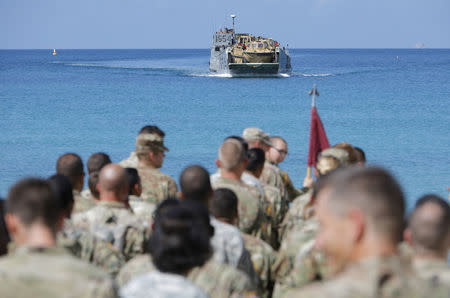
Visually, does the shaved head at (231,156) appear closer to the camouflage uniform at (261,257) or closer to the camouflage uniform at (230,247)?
the camouflage uniform at (261,257)

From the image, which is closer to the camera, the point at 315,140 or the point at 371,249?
the point at 371,249

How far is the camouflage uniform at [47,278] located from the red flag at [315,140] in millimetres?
4868

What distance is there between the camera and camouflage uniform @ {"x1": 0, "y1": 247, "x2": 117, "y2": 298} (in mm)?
2561

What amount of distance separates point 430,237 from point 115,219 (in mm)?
1958

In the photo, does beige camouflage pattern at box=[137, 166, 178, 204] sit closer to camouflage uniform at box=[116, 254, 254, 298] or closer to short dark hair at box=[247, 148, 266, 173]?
short dark hair at box=[247, 148, 266, 173]

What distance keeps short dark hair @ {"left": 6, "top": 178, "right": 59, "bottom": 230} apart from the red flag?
4.76 m

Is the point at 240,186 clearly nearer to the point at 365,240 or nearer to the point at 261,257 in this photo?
the point at 261,257

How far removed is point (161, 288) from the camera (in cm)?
287

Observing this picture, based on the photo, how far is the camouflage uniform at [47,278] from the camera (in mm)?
2561

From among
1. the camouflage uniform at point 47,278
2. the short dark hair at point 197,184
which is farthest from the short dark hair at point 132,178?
the camouflage uniform at point 47,278

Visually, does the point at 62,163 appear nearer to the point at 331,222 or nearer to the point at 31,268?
the point at 31,268

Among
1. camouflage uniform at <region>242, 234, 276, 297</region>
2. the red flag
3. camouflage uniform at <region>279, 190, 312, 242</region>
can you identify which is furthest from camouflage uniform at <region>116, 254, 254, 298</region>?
the red flag

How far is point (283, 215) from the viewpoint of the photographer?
573 centimetres

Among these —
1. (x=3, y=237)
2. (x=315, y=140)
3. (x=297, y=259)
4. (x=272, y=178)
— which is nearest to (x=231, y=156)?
(x=272, y=178)
